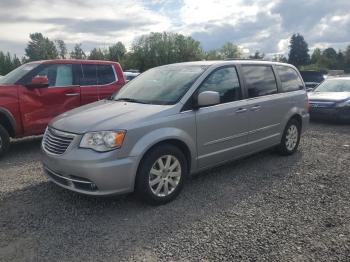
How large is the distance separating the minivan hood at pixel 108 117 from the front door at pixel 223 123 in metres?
0.65

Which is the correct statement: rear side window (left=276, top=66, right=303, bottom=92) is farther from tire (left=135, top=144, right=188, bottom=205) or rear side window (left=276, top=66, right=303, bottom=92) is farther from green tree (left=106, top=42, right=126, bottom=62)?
green tree (left=106, top=42, right=126, bottom=62)

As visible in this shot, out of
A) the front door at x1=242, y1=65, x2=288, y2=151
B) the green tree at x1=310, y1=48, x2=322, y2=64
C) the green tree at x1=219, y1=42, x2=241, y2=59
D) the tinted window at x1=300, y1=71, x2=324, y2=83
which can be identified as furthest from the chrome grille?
the green tree at x1=219, y1=42, x2=241, y2=59

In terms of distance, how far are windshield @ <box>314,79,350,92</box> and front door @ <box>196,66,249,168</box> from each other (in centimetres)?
752

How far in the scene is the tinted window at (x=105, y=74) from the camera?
26.9 ft

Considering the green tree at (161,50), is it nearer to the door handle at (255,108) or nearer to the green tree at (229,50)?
the green tree at (229,50)

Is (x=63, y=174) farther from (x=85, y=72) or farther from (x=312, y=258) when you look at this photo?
(x=85, y=72)

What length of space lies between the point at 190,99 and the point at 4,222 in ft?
8.58

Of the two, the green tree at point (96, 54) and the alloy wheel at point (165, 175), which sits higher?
the green tree at point (96, 54)

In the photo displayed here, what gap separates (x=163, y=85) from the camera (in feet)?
16.6

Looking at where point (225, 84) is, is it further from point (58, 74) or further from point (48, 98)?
point (58, 74)

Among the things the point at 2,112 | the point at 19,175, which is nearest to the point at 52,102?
the point at 2,112

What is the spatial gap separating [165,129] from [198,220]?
111 cm

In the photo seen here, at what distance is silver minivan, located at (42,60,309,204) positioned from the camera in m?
4.02

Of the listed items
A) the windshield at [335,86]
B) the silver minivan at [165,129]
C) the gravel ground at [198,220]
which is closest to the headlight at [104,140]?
the silver minivan at [165,129]
